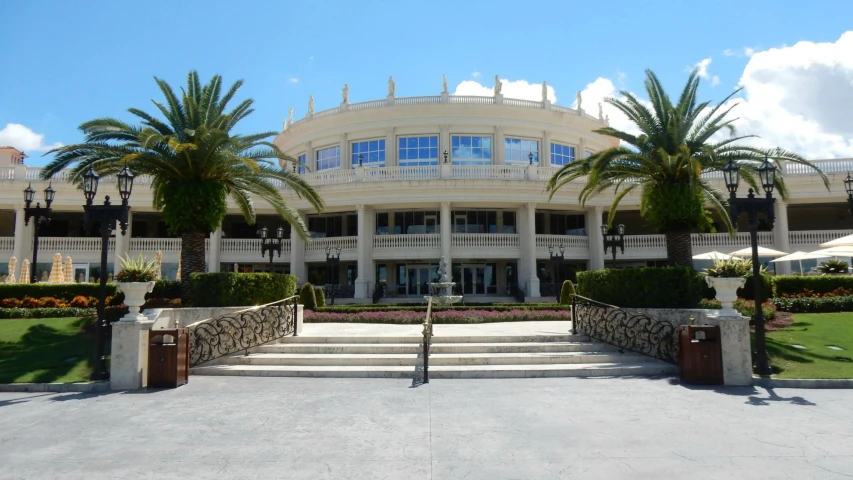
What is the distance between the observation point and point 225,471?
5195mm

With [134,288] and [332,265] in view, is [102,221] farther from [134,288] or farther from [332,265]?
[332,265]

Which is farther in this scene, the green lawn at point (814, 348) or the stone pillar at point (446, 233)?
the stone pillar at point (446, 233)

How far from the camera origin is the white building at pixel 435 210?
30.8 m

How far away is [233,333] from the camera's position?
12.2 metres

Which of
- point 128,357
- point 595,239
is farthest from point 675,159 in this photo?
point 595,239

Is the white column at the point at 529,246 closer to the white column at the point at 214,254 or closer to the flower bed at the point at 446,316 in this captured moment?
the flower bed at the point at 446,316

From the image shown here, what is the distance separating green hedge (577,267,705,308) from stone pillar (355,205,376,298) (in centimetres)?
1777

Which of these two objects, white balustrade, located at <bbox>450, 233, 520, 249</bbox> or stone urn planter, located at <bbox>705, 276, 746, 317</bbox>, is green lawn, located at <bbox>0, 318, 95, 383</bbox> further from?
white balustrade, located at <bbox>450, 233, 520, 249</bbox>

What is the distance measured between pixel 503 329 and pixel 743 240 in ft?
78.0

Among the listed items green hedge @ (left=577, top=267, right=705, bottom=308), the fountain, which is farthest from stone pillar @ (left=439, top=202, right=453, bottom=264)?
green hedge @ (left=577, top=267, right=705, bottom=308)

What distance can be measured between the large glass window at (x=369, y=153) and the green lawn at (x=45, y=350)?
22285mm

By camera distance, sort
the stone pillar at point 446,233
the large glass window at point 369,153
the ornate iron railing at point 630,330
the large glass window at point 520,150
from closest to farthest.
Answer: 1. the ornate iron railing at point 630,330
2. the stone pillar at point 446,233
3. the large glass window at point 520,150
4. the large glass window at point 369,153

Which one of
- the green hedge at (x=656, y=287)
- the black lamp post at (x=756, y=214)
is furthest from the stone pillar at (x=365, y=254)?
the black lamp post at (x=756, y=214)

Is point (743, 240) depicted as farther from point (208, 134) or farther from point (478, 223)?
point (208, 134)
